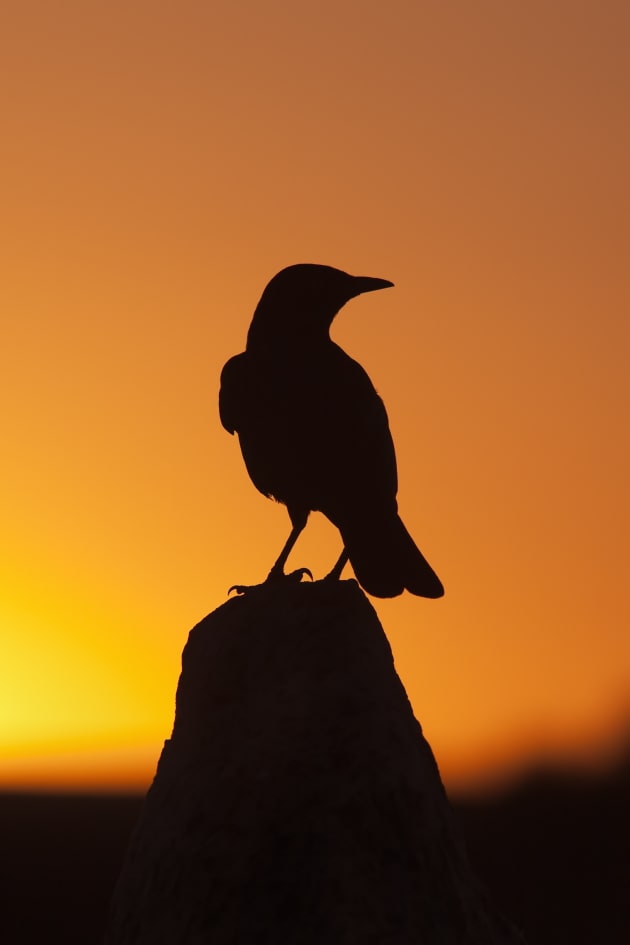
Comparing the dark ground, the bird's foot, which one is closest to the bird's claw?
the bird's foot

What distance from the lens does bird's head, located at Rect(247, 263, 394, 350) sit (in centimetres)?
1065

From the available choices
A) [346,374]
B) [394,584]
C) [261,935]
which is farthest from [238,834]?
[346,374]

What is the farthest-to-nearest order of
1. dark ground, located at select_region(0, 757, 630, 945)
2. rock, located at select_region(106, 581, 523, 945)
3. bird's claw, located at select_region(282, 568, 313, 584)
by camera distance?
dark ground, located at select_region(0, 757, 630, 945), bird's claw, located at select_region(282, 568, 313, 584), rock, located at select_region(106, 581, 523, 945)

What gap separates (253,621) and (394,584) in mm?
1620

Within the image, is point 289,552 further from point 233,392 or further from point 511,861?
point 511,861

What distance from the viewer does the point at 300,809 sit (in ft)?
25.5

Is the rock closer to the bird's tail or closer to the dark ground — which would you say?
the bird's tail

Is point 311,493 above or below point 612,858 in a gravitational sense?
below

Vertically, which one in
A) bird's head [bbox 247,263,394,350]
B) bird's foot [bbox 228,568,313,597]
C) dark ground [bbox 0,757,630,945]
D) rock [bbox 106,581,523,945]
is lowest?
rock [bbox 106,581,523,945]

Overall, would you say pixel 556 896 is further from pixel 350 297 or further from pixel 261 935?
pixel 261 935

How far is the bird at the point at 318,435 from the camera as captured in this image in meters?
10.1

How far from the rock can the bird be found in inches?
55.4

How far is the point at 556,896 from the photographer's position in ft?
109

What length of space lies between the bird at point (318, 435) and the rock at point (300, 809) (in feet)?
4.62
